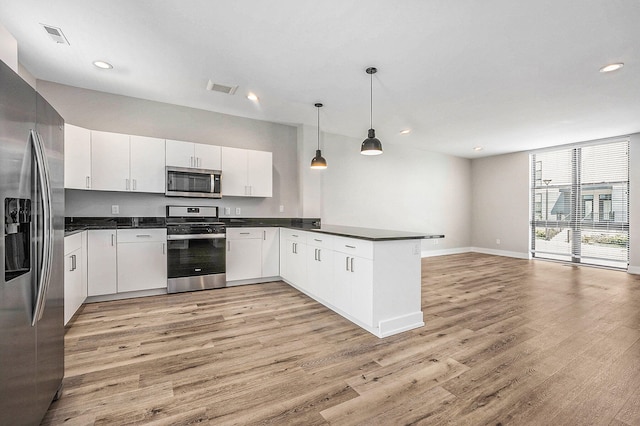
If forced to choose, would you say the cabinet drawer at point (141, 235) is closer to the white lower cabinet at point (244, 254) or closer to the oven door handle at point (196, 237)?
the oven door handle at point (196, 237)

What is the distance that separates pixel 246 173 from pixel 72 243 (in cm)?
238

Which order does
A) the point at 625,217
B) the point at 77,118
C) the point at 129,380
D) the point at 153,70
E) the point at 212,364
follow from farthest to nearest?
the point at 625,217, the point at 77,118, the point at 153,70, the point at 212,364, the point at 129,380

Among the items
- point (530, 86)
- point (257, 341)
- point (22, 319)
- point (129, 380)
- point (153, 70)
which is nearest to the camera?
point (22, 319)

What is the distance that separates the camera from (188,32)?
2643mm

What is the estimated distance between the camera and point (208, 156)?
445 centimetres

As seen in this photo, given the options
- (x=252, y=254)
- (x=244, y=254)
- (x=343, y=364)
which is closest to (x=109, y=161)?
(x=244, y=254)

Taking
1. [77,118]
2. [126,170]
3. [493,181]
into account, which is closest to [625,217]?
[493,181]

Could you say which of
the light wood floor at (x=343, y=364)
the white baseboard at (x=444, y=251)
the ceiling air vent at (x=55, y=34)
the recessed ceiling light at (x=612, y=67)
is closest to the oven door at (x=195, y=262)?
the light wood floor at (x=343, y=364)

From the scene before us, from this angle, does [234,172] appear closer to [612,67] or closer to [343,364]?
[343,364]

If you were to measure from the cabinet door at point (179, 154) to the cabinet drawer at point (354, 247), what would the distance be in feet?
8.29

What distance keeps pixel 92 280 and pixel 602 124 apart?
26.7ft

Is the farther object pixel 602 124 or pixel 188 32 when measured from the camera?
pixel 602 124

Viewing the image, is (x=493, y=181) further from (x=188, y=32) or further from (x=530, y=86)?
(x=188, y=32)

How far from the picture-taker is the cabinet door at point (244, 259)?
14.6 feet
